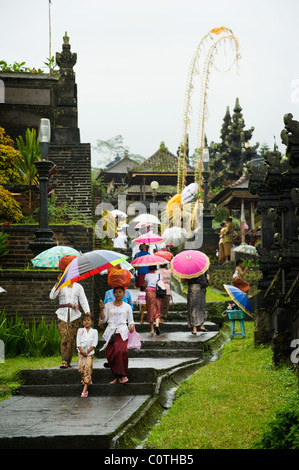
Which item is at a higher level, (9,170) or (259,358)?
(9,170)

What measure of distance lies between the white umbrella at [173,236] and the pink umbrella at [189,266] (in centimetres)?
1127

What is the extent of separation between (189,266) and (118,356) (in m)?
4.92

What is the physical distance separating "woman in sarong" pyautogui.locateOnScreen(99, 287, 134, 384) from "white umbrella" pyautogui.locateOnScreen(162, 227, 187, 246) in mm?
15848

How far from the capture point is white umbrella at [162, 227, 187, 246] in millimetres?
26375

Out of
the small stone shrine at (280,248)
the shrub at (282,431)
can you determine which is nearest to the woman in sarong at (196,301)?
the small stone shrine at (280,248)

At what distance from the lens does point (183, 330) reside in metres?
15.8

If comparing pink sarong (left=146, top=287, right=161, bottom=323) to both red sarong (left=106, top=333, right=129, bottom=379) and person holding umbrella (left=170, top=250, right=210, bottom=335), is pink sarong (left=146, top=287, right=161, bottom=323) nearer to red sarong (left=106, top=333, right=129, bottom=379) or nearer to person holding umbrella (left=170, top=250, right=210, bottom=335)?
person holding umbrella (left=170, top=250, right=210, bottom=335)

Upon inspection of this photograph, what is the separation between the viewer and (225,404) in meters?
9.20

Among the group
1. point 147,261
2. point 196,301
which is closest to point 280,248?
point 196,301

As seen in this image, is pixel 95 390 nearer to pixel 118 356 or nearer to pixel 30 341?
pixel 118 356

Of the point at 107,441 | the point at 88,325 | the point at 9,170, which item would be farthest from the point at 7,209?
the point at 107,441

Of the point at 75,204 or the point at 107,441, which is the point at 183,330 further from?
the point at 107,441
